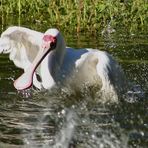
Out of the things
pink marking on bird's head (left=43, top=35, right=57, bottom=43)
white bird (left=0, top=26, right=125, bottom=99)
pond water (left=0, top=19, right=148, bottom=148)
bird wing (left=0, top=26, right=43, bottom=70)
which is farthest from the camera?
bird wing (left=0, top=26, right=43, bottom=70)

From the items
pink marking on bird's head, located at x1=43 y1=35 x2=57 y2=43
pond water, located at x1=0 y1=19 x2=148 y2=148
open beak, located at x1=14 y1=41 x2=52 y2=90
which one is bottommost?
pond water, located at x1=0 y1=19 x2=148 y2=148

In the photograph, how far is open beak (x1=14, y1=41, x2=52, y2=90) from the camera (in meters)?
7.13

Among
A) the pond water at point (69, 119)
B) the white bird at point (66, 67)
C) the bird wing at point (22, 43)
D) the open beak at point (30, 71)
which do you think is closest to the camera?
the pond water at point (69, 119)

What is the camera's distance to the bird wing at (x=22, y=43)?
7844 mm

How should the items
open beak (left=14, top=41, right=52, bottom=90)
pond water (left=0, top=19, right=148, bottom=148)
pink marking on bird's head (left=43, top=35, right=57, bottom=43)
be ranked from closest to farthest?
1. pond water (left=0, top=19, right=148, bottom=148)
2. open beak (left=14, top=41, right=52, bottom=90)
3. pink marking on bird's head (left=43, top=35, right=57, bottom=43)

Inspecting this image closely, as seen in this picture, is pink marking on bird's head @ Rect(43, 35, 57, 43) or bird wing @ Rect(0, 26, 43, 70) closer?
pink marking on bird's head @ Rect(43, 35, 57, 43)

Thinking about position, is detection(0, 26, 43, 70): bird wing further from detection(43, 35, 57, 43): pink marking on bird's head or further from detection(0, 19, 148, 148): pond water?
detection(0, 19, 148, 148): pond water

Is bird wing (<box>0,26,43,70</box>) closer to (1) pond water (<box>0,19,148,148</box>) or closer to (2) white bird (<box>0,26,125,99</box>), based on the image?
(2) white bird (<box>0,26,125,99</box>)

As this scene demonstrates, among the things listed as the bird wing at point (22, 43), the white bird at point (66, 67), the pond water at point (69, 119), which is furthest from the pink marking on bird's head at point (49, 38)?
the pond water at point (69, 119)

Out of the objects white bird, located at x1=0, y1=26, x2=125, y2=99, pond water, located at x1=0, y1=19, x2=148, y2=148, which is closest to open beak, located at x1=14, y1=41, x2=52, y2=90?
white bird, located at x1=0, y1=26, x2=125, y2=99

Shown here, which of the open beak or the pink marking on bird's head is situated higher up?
the pink marking on bird's head

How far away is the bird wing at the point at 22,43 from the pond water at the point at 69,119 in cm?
37

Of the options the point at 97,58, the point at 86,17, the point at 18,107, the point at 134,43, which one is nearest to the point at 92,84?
the point at 97,58

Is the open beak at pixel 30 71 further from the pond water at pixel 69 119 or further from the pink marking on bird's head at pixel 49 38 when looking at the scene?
the pond water at pixel 69 119
